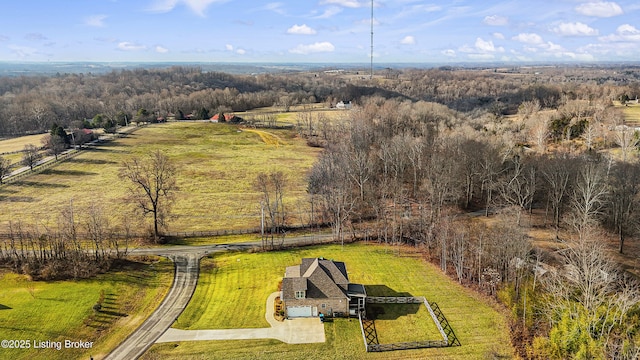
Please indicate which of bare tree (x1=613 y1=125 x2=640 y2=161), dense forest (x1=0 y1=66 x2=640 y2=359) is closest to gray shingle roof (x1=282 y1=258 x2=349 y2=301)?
dense forest (x1=0 y1=66 x2=640 y2=359)

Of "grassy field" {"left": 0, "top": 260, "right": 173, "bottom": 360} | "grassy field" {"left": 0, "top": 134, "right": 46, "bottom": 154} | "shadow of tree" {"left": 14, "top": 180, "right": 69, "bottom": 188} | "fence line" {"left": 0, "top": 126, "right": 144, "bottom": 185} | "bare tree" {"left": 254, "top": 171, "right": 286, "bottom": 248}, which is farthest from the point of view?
"grassy field" {"left": 0, "top": 134, "right": 46, "bottom": 154}

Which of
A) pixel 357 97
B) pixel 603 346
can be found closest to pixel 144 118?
pixel 357 97

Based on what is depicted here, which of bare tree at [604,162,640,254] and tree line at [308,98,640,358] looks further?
bare tree at [604,162,640,254]

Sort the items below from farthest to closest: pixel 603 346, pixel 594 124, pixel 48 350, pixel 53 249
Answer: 1. pixel 594 124
2. pixel 53 249
3. pixel 48 350
4. pixel 603 346

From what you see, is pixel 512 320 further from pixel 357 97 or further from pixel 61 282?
pixel 357 97

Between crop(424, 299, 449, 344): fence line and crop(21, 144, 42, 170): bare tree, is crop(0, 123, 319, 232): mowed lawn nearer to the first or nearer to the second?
crop(21, 144, 42, 170): bare tree

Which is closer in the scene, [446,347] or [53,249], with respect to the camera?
[446,347]

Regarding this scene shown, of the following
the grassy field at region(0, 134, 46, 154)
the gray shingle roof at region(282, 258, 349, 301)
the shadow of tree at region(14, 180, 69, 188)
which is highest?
the grassy field at region(0, 134, 46, 154)
